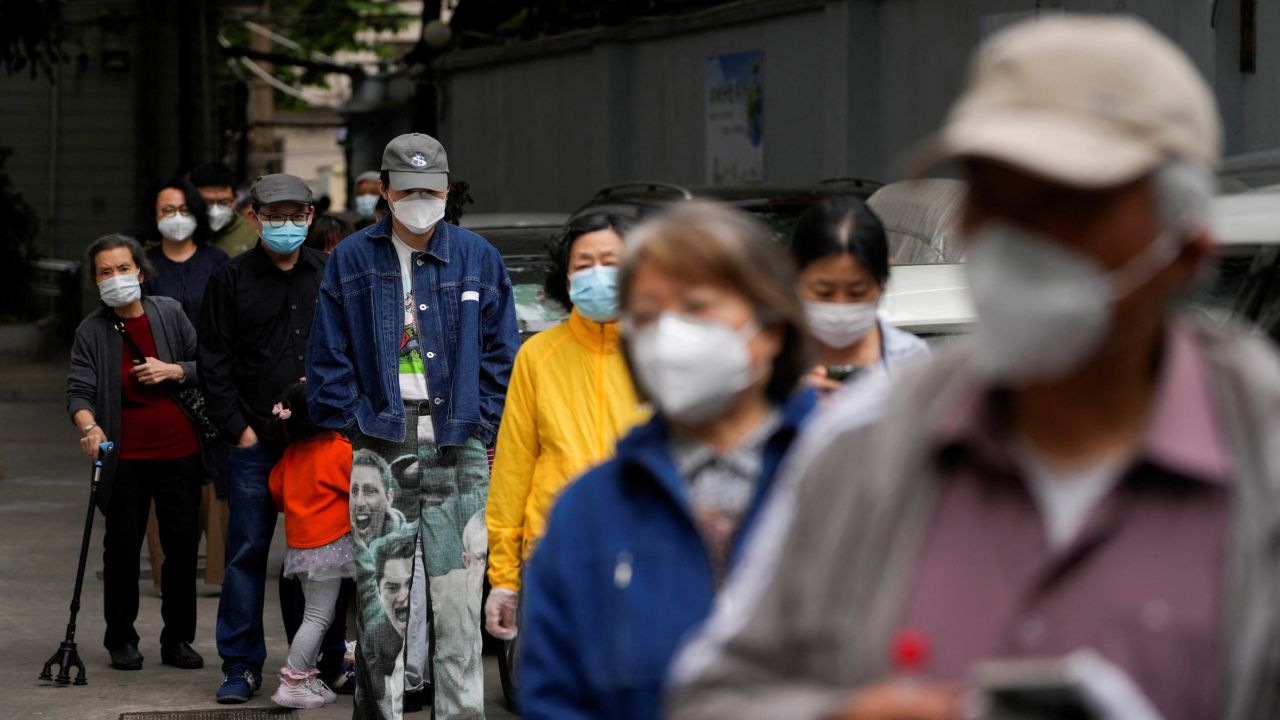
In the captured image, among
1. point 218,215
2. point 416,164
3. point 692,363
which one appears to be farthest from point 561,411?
point 218,215

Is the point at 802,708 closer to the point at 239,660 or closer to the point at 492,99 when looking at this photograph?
the point at 239,660

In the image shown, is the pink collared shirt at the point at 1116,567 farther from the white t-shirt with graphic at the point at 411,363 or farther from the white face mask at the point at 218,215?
the white face mask at the point at 218,215

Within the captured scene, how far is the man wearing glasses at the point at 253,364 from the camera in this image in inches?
310

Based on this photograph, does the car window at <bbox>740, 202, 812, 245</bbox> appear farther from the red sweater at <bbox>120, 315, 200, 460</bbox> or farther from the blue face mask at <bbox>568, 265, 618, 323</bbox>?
the blue face mask at <bbox>568, 265, 618, 323</bbox>

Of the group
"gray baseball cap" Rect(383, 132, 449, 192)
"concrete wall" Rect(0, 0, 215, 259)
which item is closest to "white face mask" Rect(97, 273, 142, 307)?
"gray baseball cap" Rect(383, 132, 449, 192)

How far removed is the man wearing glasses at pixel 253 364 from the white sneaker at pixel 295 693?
277mm

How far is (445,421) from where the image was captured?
21.6 feet

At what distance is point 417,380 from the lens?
663cm

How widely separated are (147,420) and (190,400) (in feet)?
0.63

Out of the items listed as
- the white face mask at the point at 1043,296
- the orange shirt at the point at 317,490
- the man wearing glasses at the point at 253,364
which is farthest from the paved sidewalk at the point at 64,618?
the white face mask at the point at 1043,296

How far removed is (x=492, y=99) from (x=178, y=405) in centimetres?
1781

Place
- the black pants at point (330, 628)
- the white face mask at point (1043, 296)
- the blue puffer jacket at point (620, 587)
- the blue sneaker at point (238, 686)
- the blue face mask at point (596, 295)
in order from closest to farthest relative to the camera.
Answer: the white face mask at point (1043, 296)
the blue puffer jacket at point (620, 587)
the blue face mask at point (596, 295)
the blue sneaker at point (238, 686)
the black pants at point (330, 628)

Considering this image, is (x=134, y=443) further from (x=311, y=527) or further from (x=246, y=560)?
(x=311, y=527)

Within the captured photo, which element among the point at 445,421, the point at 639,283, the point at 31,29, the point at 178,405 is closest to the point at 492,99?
the point at 31,29
